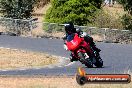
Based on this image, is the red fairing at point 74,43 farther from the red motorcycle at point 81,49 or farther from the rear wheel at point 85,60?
the rear wheel at point 85,60

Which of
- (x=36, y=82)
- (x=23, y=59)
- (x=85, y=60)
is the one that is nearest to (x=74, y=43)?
(x=85, y=60)

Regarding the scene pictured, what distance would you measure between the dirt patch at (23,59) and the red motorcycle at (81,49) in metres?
5.49

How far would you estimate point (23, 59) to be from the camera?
26109 mm

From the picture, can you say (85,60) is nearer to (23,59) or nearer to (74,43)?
(74,43)

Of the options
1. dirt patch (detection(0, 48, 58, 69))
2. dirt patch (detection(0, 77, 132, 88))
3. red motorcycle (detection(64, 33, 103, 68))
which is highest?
red motorcycle (detection(64, 33, 103, 68))

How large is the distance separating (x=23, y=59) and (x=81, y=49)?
8.96 meters

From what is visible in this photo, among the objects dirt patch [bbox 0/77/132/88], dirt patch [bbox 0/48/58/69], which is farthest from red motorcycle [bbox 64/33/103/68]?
dirt patch [bbox 0/48/58/69]

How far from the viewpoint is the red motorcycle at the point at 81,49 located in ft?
55.2

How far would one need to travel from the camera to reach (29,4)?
44469mm

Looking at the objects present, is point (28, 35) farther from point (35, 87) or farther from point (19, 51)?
point (35, 87)

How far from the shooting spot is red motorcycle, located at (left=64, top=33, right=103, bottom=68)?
16.8 m

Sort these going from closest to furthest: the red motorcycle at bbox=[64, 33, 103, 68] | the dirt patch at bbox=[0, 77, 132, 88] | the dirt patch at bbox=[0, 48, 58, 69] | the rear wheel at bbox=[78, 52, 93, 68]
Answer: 1. the dirt patch at bbox=[0, 77, 132, 88]
2. the red motorcycle at bbox=[64, 33, 103, 68]
3. the rear wheel at bbox=[78, 52, 93, 68]
4. the dirt patch at bbox=[0, 48, 58, 69]

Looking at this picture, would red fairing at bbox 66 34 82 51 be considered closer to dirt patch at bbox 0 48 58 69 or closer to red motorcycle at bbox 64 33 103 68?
red motorcycle at bbox 64 33 103 68

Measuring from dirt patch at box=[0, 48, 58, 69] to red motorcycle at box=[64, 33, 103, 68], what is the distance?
5.49 m
